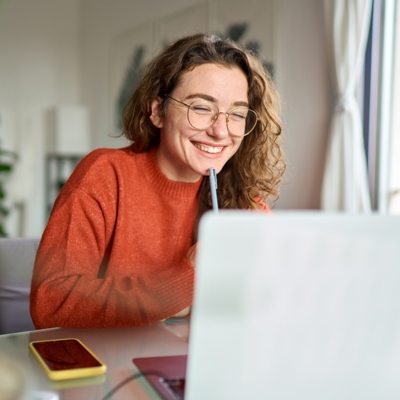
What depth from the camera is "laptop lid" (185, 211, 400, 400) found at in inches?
16.9

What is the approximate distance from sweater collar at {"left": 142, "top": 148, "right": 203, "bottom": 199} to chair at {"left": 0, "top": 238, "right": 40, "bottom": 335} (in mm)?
389

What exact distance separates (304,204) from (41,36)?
3.00 metres

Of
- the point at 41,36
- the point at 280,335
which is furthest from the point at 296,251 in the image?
the point at 41,36

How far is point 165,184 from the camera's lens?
4.62 ft

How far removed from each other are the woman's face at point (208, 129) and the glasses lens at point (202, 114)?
1 centimetres

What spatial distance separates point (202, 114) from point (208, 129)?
0.13ft

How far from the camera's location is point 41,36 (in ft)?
16.0

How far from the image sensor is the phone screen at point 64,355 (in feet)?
2.57

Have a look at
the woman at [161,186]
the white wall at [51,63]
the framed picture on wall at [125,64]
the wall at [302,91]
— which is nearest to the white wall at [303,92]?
the wall at [302,91]

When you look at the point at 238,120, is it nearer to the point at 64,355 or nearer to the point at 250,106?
the point at 250,106

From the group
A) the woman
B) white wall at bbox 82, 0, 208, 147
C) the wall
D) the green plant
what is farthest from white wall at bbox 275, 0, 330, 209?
the green plant

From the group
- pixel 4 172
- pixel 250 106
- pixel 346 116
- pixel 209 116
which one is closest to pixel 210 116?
pixel 209 116

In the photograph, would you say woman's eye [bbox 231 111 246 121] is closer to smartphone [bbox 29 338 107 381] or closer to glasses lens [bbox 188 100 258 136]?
glasses lens [bbox 188 100 258 136]

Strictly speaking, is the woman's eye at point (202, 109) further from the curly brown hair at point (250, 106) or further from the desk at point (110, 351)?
the desk at point (110, 351)
